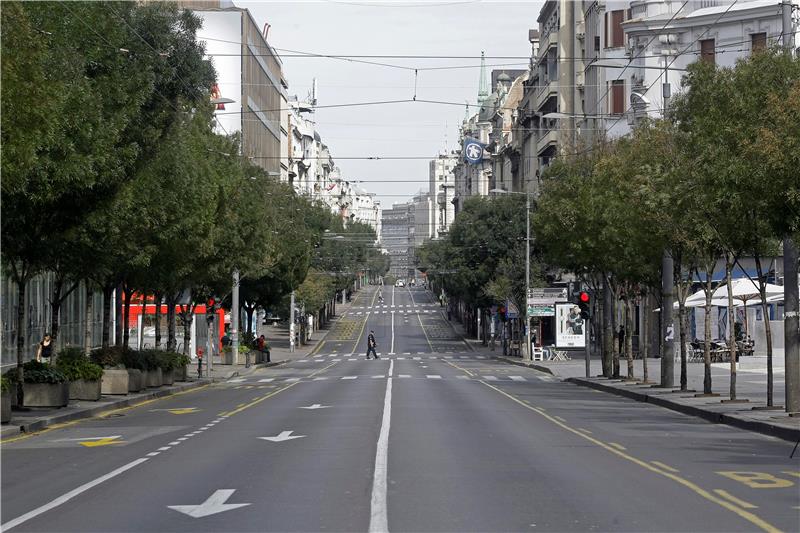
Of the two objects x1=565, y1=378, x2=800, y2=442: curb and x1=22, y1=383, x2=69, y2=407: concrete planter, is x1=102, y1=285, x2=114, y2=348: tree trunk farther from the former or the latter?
x1=565, y1=378, x2=800, y2=442: curb

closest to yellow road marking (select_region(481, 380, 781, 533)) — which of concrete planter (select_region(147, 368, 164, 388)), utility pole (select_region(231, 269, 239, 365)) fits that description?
concrete planter (select_region(147, 368, 164, 388))

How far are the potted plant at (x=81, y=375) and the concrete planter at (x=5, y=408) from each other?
7.90 metres

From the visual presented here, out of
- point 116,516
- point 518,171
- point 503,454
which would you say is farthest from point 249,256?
point 518,171

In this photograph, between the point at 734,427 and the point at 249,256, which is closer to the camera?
the point at 734,427

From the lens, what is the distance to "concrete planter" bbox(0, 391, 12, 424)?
933 inches

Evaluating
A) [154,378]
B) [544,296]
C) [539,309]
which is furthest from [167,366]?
[544,296]

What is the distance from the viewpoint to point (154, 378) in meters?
42.0

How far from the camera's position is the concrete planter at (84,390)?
3228 centimetres

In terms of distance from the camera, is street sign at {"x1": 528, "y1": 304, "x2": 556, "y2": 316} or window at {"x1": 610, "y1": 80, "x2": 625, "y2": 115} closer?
street sign at {"x1": 528, "y1": 304, "x2": 556, "y2": 316}

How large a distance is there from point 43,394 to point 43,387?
16cm

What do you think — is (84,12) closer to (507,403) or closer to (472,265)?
(507,403)

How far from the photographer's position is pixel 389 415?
88.2ft

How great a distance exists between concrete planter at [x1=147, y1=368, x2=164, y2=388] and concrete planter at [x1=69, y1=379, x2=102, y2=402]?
8.51 meters

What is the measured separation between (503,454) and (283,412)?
11.4 meters
